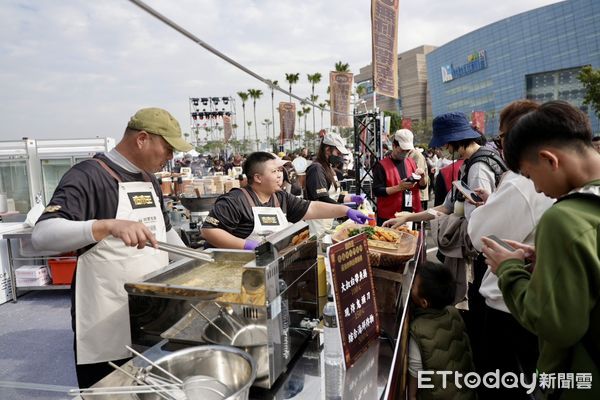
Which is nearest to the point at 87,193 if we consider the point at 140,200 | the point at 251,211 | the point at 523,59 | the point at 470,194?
the point at 140,200

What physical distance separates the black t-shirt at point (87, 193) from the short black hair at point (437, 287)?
5.57 feet

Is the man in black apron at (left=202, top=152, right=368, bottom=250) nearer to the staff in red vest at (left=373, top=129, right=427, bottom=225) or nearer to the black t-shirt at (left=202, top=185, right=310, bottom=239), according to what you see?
the black t-shirt at (left=202, top=185, right=310, bottom=239)

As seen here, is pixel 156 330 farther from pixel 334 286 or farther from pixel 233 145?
pixel 233 145

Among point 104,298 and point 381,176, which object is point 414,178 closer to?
point 381,176

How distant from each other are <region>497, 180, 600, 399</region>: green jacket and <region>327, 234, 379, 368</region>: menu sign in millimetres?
559

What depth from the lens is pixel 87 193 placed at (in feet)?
5.60

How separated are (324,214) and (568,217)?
2039 mm

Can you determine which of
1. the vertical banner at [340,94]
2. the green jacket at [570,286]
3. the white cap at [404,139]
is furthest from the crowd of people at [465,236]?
the vertical banner at [340,94]

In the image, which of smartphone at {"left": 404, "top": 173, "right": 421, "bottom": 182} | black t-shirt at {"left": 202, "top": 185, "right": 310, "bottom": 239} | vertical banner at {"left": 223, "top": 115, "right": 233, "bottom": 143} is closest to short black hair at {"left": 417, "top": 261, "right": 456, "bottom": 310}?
black t-shirt at {"left": 202, "top": 185, "right": 310, "bottom": 239}

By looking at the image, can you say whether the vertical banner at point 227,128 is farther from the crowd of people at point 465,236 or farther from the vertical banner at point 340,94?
the crowd of people at point 465,236

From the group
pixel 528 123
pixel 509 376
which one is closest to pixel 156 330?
pixel 528 123

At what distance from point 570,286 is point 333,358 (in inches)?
30.5

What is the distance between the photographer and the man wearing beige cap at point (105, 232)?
1567mm

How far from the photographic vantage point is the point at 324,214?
3012 millimetres
